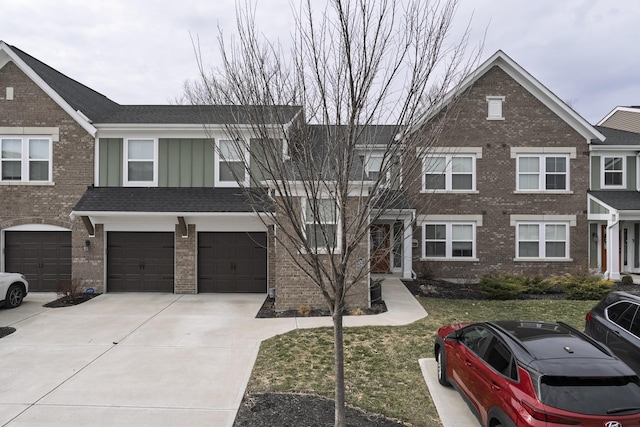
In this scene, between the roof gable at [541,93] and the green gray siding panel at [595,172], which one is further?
the green gray siding panel at [595,172]

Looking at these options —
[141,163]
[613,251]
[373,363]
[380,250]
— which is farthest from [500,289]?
[141,163]

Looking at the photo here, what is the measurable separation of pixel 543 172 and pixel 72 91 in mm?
19370

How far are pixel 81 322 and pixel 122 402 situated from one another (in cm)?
541

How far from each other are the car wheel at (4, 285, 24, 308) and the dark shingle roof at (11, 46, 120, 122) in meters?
Result: 6.25

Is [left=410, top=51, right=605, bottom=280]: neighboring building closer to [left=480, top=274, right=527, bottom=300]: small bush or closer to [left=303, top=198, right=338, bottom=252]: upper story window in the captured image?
[left=480, top=274, right=527, bottom=300]: small bush

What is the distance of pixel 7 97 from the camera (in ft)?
46.3

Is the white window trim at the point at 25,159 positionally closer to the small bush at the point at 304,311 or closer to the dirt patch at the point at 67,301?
the dirt patch at the point at 67,301

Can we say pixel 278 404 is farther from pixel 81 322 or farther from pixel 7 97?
pixel 7 97

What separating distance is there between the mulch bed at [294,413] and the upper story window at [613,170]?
17.0 m

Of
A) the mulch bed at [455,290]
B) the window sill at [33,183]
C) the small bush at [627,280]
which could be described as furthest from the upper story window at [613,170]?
the window sill at [33,183]

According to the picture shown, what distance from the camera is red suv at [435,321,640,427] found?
3.88m

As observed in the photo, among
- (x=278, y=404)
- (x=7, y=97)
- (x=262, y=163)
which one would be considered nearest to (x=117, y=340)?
(x=278, y=404)

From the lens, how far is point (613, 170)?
1738cm

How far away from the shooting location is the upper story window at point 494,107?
16844 mm
